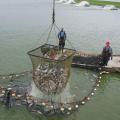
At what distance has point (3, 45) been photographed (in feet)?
90.1

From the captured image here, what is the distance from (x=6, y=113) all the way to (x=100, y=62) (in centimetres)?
874

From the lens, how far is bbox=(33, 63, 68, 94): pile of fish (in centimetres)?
1436

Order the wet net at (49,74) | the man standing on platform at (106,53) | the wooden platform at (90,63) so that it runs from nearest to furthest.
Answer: the wet net at (49,74), the man standing on platform at (106,53), the wooden platform at (90,63)

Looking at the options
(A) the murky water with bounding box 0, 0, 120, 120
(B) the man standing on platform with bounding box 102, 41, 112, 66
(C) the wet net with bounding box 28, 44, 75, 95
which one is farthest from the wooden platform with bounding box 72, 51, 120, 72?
(C) the wet net with bounding box 28, 44, 75, 95

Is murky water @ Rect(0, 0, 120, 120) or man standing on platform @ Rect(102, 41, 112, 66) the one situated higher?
man standing on platform @ Rect(102, 41, 112, 66)

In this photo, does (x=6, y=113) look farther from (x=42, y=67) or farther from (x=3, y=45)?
(x=3, y=45)

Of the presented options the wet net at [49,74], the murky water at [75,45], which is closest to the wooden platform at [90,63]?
the murky water at [75,45]

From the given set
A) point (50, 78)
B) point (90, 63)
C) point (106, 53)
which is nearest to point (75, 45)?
point (90, 63)

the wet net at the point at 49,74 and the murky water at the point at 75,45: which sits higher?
the wet net at the point at 49,74

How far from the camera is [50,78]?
1452 cm

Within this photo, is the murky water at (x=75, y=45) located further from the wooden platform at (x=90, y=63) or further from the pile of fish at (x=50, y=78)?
the pile of fish at (x=50, y=78)

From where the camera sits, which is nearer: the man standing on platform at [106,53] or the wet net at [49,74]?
the wet net at [49,74]

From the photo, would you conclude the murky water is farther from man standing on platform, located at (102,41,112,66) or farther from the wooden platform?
man standing on platform, located at (102,41,112,66)

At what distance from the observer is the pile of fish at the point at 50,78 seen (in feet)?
47.1
